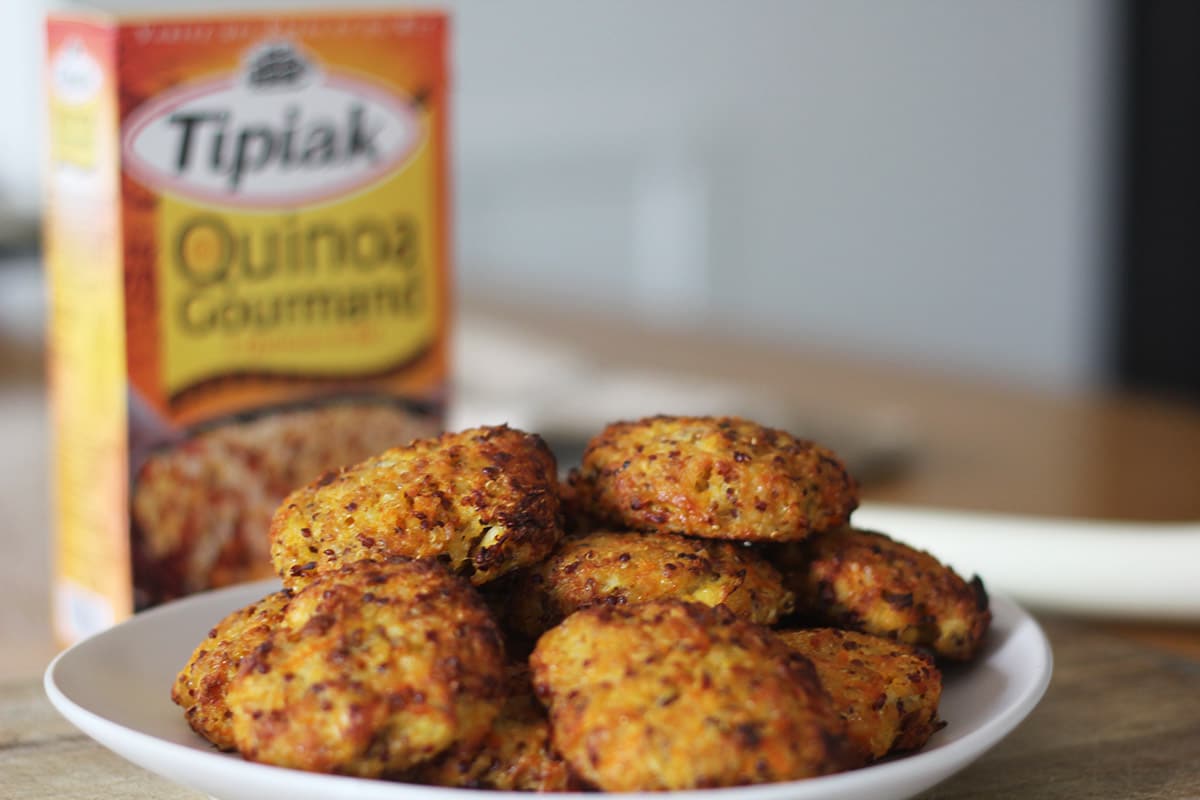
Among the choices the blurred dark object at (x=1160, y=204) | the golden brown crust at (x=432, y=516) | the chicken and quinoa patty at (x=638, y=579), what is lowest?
the blurred dark object at (x=1160, y=204)

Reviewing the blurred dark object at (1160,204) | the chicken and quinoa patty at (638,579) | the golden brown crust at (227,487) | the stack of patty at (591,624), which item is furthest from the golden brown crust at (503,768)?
the blurred dark object at (1160,204)

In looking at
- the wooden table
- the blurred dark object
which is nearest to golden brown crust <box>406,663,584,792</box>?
the wooden table

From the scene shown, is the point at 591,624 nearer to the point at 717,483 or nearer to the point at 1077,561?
the point at 717,483

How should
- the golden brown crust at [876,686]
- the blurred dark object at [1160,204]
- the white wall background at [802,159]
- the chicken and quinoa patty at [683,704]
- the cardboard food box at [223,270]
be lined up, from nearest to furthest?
the chicken and quinoa patty at [683,704] < the golden brown crust at [876,686] < the cardboard food box at [223,270] < the white wall background at [802,159] < the blurred dark object at [1160,204]

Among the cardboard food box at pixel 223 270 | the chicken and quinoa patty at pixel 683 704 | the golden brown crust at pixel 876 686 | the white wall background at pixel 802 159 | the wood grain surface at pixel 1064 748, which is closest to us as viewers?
the chicken and quinoa patty at pixel 683 704

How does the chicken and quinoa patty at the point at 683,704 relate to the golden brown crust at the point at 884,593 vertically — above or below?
above

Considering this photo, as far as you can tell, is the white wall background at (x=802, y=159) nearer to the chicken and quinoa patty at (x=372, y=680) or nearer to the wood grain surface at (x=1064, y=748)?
the wood grain surface at (x=1064, y=748)

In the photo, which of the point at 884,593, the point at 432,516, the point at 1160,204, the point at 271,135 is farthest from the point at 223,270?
the point at 1160,204

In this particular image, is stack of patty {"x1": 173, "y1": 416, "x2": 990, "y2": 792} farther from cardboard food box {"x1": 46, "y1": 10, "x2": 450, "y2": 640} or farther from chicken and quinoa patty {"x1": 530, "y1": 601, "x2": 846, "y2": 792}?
cardboard food box {"x1": 46, "y1": 10, "x2": 450, "y2": 640}
